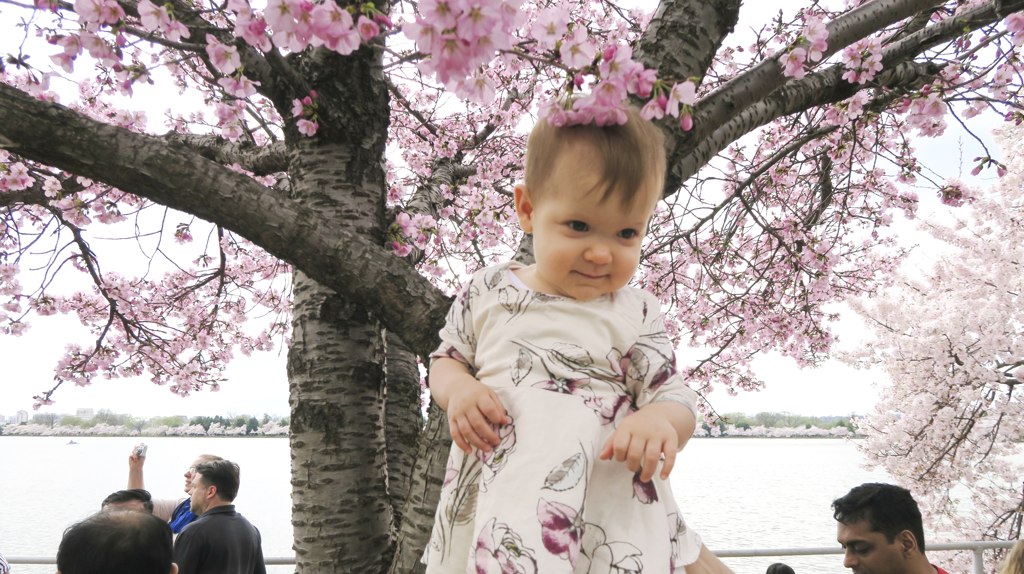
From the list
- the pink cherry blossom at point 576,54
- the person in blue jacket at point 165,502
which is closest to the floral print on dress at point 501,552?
the pink cherry blossom at point 576,54

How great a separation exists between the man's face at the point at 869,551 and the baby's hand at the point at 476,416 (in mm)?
2276

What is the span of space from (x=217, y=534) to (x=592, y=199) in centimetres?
292

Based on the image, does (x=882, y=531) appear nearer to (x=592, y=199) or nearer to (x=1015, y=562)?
(x=1015, y=562)

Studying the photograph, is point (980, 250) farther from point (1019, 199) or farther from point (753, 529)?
point (753, 529)

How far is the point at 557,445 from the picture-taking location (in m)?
0.97

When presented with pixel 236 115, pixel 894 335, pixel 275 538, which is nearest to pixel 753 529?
pixel 894 335

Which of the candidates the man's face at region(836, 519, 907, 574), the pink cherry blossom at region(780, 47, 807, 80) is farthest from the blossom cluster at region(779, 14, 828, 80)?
the man's face at region(836, 519, 907, 574)

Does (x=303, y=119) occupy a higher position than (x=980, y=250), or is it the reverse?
(x=980, y=250)

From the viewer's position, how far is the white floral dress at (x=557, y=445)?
0.92m

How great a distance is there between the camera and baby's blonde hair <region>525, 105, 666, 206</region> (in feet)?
3.38

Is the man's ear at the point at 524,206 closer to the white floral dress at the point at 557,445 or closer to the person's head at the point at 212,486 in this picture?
the white floral dress at the point at 557,445

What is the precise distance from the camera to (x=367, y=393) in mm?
1905

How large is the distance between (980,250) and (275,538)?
14.5 meters

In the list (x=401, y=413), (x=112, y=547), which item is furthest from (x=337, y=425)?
(x=401, y=413)
